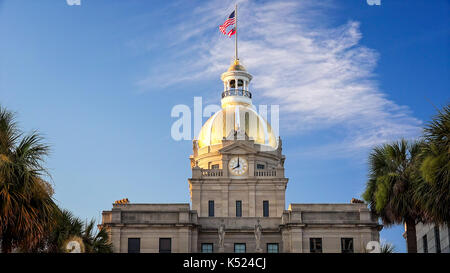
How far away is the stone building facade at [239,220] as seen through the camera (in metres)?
66.9

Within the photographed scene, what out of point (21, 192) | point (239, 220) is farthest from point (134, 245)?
point (21, 192)

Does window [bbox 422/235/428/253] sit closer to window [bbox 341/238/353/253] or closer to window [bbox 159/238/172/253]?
window [bbox 341/238/353/253]

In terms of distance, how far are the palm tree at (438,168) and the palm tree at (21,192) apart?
1682cm

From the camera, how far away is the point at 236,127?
85562 mm

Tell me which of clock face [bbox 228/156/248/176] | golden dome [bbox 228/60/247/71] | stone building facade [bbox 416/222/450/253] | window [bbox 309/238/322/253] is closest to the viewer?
stone building facade [bbox 416/222/450/253]

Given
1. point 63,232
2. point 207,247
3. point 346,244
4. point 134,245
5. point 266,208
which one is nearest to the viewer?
point 63,232

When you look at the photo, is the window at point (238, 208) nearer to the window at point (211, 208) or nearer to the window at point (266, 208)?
the window at point (266, 208)

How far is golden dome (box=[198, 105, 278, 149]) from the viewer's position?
85.9 metres

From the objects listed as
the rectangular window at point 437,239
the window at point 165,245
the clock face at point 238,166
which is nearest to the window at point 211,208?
the clock face at point 238,166

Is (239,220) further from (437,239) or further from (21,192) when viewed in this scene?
(21,192)

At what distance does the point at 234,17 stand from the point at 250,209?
2738 cm

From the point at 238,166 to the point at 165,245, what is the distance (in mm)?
16773

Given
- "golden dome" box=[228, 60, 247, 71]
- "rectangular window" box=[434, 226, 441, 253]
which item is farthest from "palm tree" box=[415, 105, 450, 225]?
"golden dome" box=[228, 60, 247, 71]

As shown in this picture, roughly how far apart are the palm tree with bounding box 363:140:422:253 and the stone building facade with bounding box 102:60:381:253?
21339 mm
